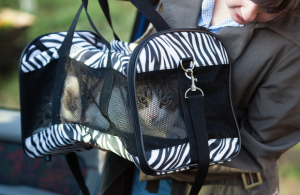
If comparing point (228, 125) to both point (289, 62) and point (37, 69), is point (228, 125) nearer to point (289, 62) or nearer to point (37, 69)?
point (289, 62)

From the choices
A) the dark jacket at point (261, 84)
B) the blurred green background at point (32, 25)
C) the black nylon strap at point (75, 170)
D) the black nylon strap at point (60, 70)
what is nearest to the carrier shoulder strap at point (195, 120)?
the dark jacket at point (261, 84)

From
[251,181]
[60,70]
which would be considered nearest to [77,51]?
[60,70]

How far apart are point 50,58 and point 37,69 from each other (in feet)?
0.23

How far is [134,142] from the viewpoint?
0.68 m

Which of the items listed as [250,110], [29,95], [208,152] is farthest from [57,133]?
[250,110]

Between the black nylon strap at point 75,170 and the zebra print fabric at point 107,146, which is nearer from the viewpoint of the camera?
the zebra print fabric at point 107,146

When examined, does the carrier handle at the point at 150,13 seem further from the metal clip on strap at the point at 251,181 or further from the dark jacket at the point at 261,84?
the metal clip on strap at the point at 251,181

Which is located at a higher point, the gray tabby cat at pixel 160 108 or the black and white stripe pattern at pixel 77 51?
the black and white stripe pattern at pixel 77 51

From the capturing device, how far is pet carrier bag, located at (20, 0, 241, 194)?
66cm

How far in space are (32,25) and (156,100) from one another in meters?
2.78

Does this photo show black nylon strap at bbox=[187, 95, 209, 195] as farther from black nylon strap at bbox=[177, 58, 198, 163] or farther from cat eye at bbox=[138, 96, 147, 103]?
cat eye at bbox=[138, 96, 147, 103]

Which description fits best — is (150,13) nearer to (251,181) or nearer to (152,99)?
(152,99)

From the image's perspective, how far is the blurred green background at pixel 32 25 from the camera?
95.1 inches

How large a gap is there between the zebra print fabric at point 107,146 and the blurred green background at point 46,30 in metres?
1.27
